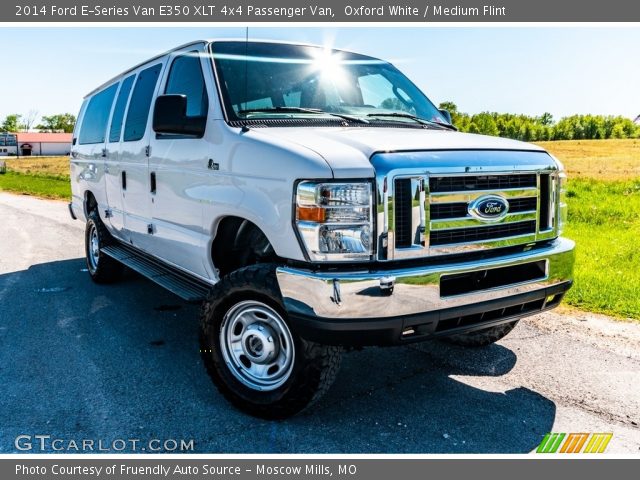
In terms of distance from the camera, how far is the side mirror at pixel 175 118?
3.85 m

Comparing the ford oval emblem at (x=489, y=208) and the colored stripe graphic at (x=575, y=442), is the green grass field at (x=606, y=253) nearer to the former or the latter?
the colored stripe graphic at (x=575, y=442)

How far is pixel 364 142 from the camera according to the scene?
10.7 ft

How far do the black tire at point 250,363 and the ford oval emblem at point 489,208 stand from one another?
1090 mm

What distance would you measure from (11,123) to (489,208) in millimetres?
171387

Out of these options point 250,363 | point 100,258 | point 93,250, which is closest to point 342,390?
point 250,363

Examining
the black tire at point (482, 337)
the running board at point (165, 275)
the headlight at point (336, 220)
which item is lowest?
the black tire at point (482, 337)

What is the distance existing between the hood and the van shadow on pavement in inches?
58.8

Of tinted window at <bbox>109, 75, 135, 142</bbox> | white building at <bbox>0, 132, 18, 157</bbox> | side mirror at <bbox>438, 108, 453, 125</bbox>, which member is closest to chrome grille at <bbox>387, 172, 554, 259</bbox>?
side mirror at <bbox>438, 108, 453, 125</bbox>

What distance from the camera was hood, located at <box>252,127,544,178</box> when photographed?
120 inches

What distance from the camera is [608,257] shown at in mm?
8023

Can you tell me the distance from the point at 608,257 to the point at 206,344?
20.7 ft

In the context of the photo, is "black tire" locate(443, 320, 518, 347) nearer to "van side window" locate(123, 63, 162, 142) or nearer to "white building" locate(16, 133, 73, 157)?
"van side window" locate(123, 63, 162, 142)

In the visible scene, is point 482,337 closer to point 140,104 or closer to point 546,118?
point 140,104

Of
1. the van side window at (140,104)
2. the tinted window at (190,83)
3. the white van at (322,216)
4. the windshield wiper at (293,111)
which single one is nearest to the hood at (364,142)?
the white van at (322,216)
